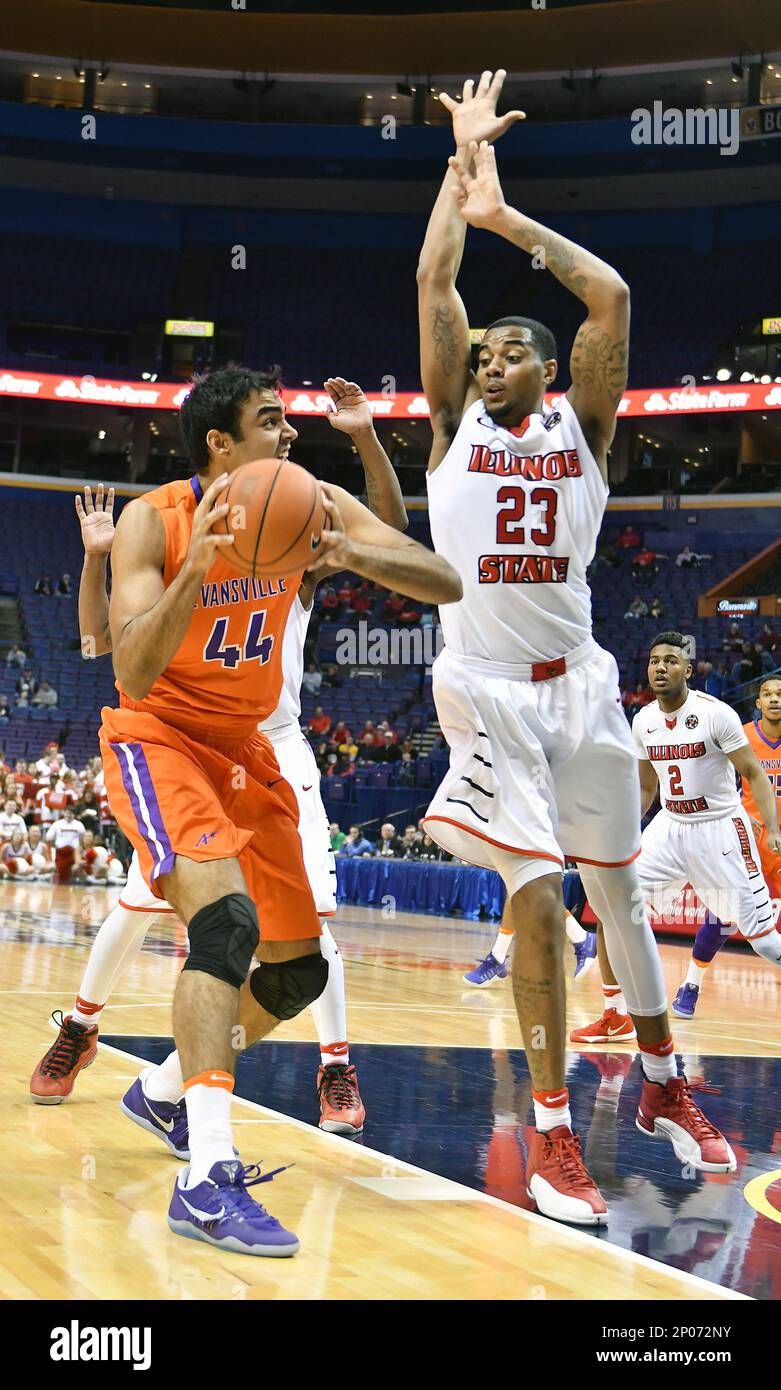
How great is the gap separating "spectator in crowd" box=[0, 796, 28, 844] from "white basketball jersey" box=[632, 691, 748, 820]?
12.1 metres

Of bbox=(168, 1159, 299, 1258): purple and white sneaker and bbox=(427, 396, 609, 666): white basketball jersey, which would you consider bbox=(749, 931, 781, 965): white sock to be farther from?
bbox=(168, 1159, 299, 1258): purple and white sneaker

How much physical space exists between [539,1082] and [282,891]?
2.79ft

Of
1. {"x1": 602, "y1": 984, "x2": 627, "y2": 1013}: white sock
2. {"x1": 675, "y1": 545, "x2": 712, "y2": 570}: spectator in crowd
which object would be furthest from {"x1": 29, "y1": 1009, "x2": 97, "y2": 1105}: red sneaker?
{"x1": 675, "y1": 545, "x2": 712, "y2": 570}: spectator in crowd

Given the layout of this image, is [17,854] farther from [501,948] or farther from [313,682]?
[501,948]

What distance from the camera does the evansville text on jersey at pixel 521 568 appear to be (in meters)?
4.08

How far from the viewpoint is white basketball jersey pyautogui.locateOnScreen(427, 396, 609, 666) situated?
409 cm

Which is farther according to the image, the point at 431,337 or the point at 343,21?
the point at 343,21

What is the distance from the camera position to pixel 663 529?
103ft

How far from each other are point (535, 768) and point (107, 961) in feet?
6.06

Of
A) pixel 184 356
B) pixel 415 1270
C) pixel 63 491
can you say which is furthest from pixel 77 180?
pixel 415 1270

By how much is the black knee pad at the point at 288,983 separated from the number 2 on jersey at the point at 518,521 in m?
1.29

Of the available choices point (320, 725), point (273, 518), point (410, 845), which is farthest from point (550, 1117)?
point (320, 725)

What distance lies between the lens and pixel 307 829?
5.05m
